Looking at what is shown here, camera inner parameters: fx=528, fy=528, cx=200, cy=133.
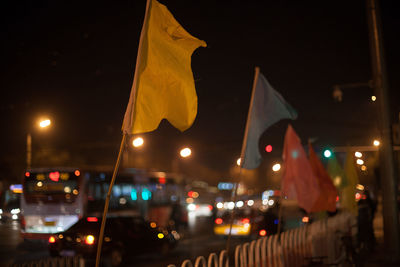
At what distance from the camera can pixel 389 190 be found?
12.5m

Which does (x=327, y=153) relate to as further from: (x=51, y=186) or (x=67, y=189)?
(x=51, y=186)

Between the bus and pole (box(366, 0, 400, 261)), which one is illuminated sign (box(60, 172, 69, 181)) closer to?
the bus

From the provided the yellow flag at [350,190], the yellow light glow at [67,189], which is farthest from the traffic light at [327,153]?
the yellow light glow at [67,189]

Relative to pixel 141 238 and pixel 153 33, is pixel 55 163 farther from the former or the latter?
pixel 153 33

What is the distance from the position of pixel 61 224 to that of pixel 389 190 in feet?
40.2

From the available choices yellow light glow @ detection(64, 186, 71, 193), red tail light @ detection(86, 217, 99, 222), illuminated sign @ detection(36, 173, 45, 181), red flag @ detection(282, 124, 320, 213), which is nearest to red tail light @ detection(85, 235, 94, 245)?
red tail light @ detection(86, 217, 99, 222)

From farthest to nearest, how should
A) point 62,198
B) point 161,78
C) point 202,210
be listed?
point 202,210 → point 62,198 → point 161,78

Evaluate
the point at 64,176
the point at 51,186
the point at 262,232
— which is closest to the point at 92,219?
the point at 64,176

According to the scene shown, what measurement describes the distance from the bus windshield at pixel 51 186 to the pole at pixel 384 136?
12.4m

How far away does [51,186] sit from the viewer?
67.8 feet

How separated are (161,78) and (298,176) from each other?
523 cm

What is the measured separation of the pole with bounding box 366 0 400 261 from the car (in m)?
6.93

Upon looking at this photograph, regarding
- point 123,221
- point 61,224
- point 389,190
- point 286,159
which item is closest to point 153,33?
point 286,159

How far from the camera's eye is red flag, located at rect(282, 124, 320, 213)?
11000mm
